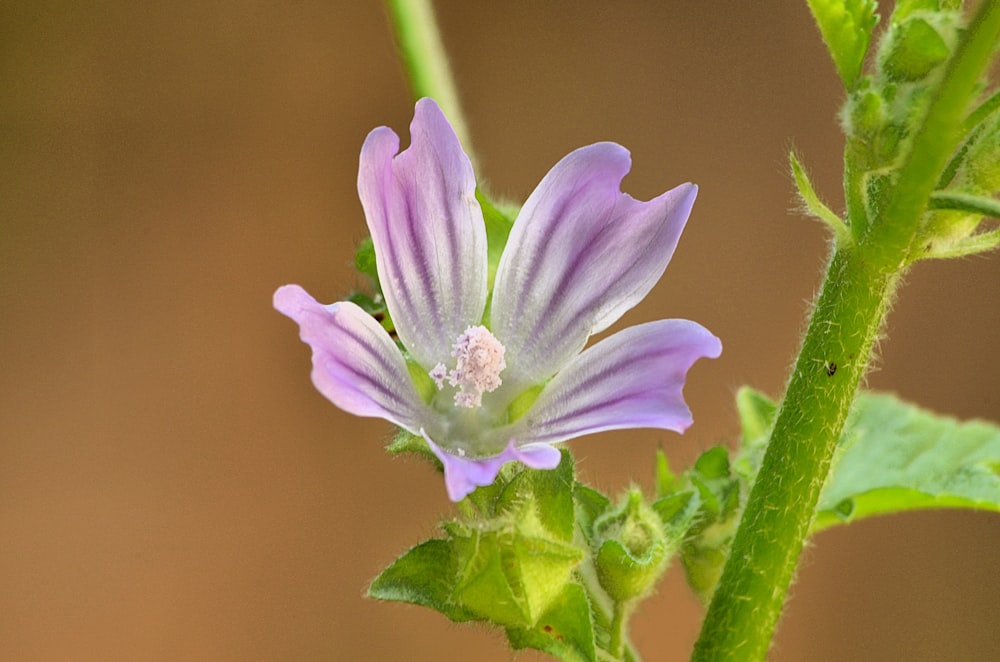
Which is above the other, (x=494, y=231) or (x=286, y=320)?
(x=286, y=320)

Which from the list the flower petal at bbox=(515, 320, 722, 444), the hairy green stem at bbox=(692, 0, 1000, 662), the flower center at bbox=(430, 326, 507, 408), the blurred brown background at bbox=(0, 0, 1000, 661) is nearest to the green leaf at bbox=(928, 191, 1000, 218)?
the hairy green stem at bbox=(692, 0, 1000, 662)

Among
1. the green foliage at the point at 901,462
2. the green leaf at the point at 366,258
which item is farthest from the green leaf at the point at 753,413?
the green leaf at the point at 366,258

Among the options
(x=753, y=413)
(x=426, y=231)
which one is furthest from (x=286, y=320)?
(x=426, y=231)

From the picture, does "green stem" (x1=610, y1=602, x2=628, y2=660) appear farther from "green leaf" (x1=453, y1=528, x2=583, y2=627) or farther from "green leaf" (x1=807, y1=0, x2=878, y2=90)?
"green leaf" (x1=807, y1=0, x2=878, y2=90)

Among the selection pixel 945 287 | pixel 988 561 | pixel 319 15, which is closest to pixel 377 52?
pixel 319 15

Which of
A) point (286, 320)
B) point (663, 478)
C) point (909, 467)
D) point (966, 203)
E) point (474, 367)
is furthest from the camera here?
point (286, 320)

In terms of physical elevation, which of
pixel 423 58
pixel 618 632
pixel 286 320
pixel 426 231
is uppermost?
pixel 286 320

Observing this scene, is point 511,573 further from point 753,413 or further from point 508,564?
point 753,413
